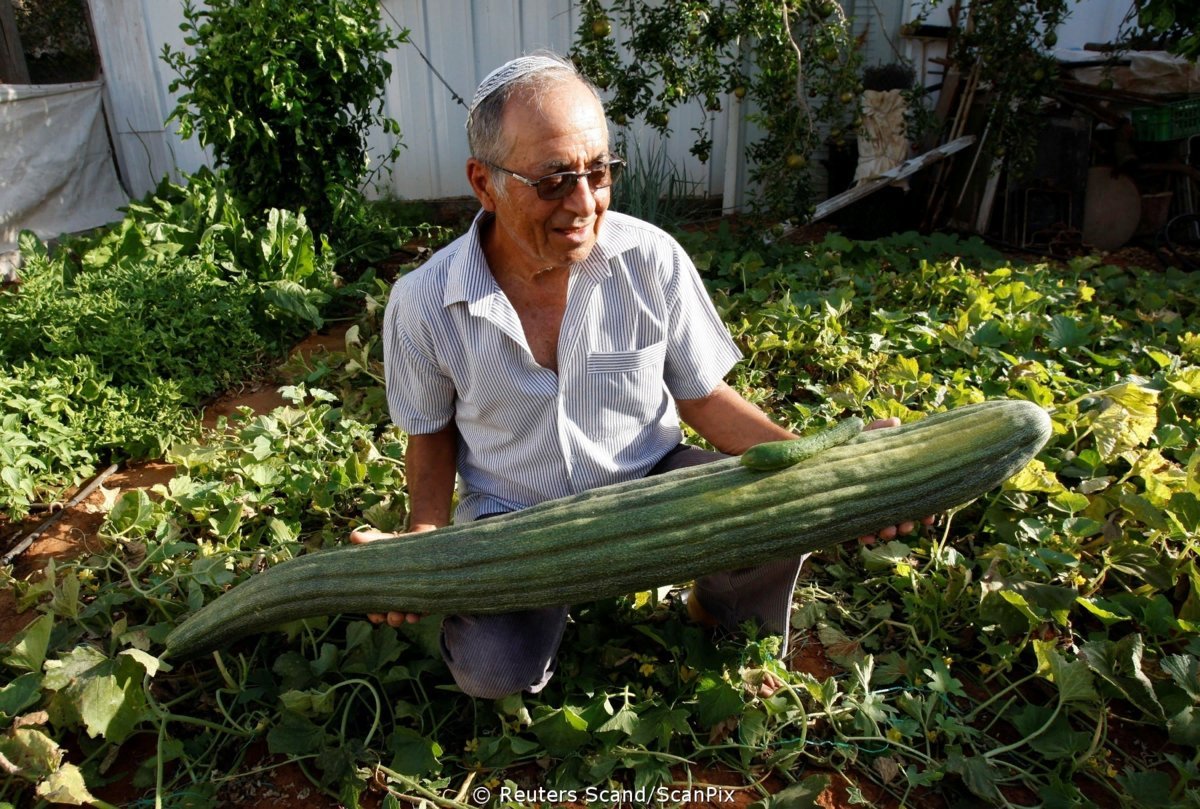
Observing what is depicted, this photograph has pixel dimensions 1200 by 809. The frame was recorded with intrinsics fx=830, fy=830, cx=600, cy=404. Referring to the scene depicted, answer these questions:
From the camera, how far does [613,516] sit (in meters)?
1.91

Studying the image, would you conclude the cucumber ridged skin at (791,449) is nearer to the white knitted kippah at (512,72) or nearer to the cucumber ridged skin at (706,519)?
the cucumber ridged skin at (706,519)

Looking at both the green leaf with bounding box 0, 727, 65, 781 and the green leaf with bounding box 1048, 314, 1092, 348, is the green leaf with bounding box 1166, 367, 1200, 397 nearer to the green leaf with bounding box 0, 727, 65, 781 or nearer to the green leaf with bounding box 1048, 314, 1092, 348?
the green leaf with bounding box 1048, 314, 1092, 348

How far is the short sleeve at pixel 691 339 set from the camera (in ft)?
7.31

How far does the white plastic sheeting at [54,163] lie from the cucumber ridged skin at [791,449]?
638 cm

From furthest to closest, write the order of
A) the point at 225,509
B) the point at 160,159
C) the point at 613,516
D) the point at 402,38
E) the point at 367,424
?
the point at 160,159, the point at 402,38, the point at 367,424, the point at 225,509, the point at 613,516

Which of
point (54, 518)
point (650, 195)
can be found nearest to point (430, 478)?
point (54, 518)

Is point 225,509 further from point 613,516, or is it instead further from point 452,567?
point 613,516

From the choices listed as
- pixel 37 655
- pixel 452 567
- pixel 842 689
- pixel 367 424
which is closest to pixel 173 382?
pixel 367 424

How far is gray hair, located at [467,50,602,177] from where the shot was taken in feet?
6.16

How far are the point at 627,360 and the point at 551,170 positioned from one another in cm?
54

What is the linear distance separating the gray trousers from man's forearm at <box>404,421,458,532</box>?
28 centimetres

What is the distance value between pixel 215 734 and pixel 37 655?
494mm

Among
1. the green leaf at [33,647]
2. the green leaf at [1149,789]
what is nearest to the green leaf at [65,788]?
the green leaf at [33,647]

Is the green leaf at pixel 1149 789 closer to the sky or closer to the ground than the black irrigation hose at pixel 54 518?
closer to the sky
